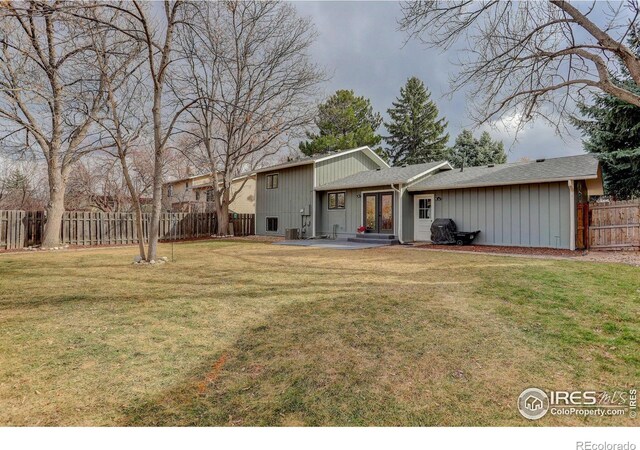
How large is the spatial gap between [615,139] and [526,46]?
1020 centimetres

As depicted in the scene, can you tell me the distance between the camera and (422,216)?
13.9 meters

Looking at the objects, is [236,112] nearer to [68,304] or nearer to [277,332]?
[68,304]

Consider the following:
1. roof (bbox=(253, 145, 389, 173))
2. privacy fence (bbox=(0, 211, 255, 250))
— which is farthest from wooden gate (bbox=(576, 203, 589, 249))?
privacy fence (bbox=(0, 211, 255, 250))

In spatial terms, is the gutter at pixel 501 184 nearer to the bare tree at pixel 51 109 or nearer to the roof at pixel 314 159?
the roof at pixel 314 159

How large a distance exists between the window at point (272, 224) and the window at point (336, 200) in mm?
3746

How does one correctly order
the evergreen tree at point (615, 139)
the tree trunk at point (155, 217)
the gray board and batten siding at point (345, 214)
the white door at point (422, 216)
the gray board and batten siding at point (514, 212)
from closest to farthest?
the tree trunk at point (155, 217) < the gray board and batten siding at point (514, 212) < the evergreen tree at point (615, 139) < the white door at point (422, 216) < the gray board and batten siding at point (345, 214)

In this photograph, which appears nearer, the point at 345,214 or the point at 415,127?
the point at 345,214

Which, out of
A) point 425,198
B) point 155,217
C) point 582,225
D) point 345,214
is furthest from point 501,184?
point 155,217

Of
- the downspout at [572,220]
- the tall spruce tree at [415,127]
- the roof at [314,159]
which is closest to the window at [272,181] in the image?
the roof at [314,159]

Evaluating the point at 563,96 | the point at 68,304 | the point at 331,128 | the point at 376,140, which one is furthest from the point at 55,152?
the point at 376,140

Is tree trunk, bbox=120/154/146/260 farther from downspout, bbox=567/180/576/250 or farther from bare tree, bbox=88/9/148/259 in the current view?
downspout, bbox=567/180/576/250

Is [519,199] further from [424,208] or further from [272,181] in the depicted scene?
[272,181]

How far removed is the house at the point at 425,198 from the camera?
34.2 feet

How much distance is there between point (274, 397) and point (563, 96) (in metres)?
9.67
